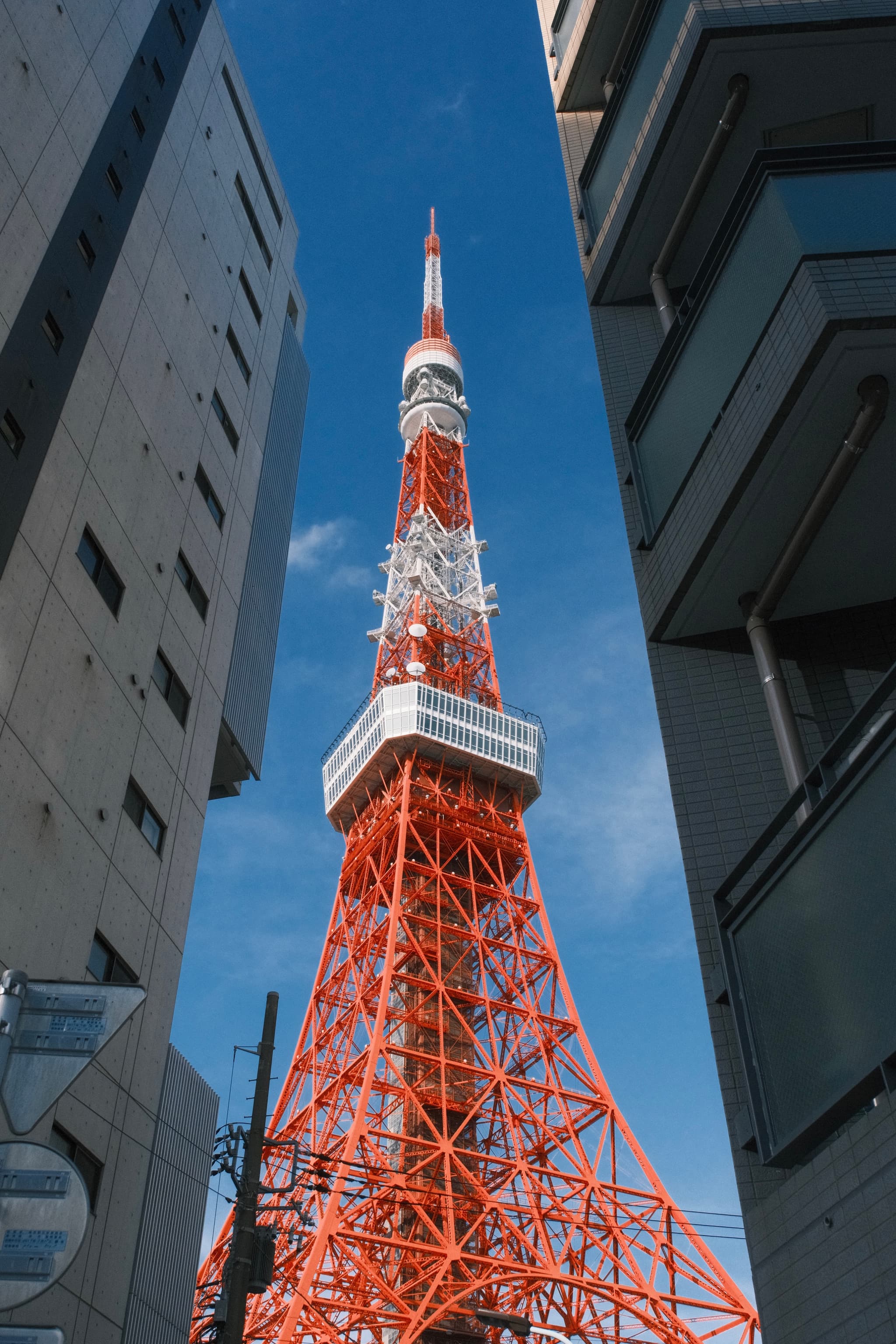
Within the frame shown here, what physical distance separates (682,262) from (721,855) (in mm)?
8608

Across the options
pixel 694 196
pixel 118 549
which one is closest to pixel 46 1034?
pixel 118 549

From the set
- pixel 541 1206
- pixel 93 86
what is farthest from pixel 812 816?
pixel 541 1206

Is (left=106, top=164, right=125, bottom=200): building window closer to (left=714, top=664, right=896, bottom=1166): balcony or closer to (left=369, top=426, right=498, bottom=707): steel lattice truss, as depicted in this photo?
(left=714, top=664, right=896, bottom=1166): balcony

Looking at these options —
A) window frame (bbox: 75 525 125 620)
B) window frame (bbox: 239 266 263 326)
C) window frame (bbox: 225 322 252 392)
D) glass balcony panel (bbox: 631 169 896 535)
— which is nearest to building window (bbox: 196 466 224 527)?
window frame (bbox: 225 322 252 392)

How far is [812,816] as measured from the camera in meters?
8.59

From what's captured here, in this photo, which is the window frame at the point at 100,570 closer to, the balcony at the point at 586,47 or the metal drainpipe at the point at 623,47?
the metal drainpipe at the point at 623,47

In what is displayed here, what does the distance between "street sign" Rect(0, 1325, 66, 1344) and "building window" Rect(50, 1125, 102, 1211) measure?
8738 mm

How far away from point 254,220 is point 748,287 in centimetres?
1679

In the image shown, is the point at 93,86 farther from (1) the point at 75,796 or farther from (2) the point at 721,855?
(2) the point at 721,855

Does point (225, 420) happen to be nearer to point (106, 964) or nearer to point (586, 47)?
point (586, 47)

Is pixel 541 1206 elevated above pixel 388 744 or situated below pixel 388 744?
below

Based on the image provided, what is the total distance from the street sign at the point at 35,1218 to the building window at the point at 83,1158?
8.74m

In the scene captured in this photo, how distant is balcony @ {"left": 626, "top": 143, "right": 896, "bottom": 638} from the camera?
32.5 feet

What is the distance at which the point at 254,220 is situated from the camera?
82.6ft
